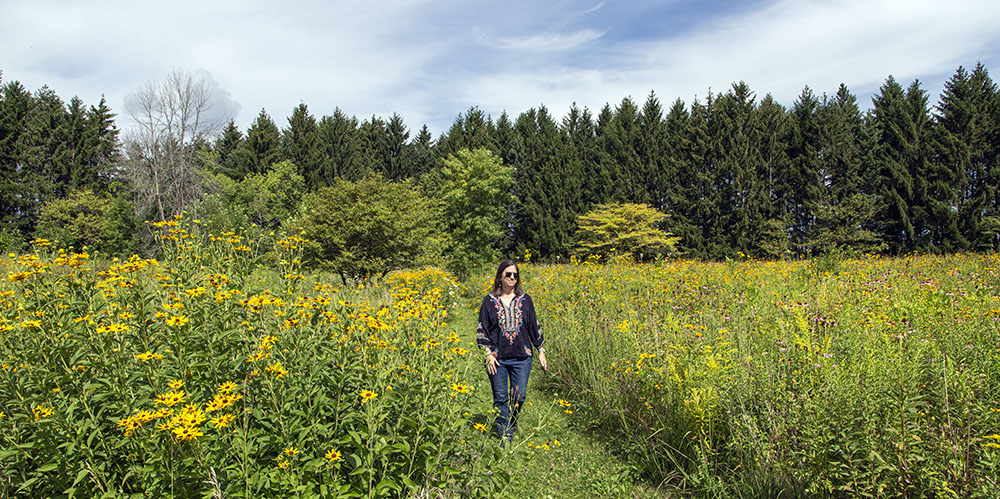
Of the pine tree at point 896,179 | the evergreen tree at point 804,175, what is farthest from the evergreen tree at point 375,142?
the pine tree at point 896,179

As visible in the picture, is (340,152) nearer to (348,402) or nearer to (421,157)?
(421,157)

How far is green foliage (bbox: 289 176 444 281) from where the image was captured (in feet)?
37.4

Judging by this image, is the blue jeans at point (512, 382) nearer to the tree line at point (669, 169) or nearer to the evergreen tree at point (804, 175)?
the tree line at point (669, 169)

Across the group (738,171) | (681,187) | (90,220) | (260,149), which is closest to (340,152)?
(260,149)

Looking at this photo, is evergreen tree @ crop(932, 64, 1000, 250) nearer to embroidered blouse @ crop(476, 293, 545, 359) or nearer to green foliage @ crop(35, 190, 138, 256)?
embroidered blouse @ crop(476, 293, 545, 359)

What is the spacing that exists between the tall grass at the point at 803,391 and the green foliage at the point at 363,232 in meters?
6.96

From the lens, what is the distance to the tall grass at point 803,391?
2.11 meters

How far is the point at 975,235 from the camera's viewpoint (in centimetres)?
2016

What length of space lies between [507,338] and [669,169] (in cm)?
2503

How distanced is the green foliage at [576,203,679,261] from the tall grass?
768 inches

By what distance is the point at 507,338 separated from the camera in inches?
151

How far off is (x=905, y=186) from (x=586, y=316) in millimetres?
23707

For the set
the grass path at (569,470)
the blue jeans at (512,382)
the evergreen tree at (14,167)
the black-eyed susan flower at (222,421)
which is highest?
the evergreen tree at (14,167)

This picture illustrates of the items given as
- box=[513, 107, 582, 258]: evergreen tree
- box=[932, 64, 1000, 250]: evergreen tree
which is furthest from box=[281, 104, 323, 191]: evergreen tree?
box=[932, 64, 1000, 250]: evergreen tree
